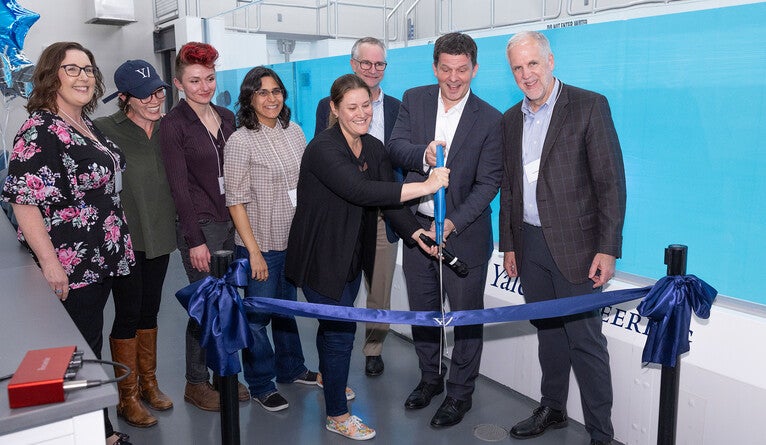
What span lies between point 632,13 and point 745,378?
7.79ft

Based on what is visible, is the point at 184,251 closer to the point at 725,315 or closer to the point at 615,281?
the point at 615,281

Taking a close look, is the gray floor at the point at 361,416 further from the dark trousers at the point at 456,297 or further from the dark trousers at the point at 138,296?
the dark trousers at the point at 138,296

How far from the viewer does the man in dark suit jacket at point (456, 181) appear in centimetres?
230

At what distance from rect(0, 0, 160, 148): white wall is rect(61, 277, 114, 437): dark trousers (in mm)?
6992

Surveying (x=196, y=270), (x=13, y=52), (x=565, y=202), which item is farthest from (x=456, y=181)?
(x=13, y=52)

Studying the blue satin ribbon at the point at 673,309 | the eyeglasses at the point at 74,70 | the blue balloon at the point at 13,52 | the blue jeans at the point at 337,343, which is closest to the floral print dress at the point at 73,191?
the eyeglasses at the point at 74,70

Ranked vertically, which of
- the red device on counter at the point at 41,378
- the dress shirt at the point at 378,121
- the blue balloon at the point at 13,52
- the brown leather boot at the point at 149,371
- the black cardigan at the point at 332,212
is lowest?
the brown leather boot at the point at 149,371

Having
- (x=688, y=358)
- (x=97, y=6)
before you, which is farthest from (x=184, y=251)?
(x=97, y=6)

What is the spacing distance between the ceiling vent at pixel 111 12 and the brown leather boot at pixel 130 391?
6642 mm

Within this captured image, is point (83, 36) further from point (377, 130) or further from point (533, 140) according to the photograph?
point (533, 140)

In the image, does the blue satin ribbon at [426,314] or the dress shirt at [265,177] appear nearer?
the blue satin ribbon at [426,314]

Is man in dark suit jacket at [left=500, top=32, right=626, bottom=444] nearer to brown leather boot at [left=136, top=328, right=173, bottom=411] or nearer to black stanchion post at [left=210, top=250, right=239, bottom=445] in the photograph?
black stanchion post at [left=210, top=250, right=239, bottom=445]

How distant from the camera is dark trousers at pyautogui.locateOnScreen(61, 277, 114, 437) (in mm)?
1992

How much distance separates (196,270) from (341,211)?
784 mm
